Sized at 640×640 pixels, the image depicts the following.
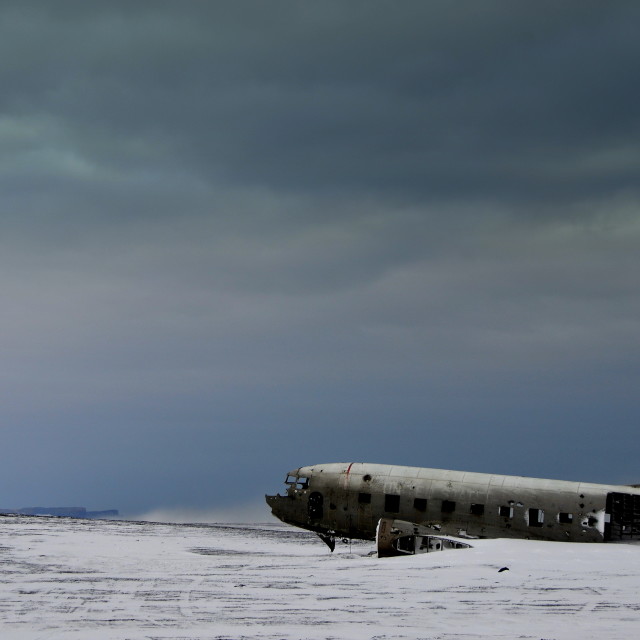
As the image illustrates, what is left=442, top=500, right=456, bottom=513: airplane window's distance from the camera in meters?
39.0

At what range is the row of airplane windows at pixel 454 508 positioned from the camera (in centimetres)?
3784

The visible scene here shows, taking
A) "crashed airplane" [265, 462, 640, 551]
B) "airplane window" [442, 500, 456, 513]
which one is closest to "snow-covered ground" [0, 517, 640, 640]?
"crashed airplane" [265, 462, 640, 551]

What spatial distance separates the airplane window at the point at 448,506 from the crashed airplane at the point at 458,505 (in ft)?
0.16

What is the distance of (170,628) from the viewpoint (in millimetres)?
16562

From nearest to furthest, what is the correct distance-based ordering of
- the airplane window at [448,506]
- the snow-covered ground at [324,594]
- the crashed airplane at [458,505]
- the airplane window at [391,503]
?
the snow-covered ground at [324,594], the crashed airplane at [458,505], the airplane window at [448,506], the airplane window at [391,503]

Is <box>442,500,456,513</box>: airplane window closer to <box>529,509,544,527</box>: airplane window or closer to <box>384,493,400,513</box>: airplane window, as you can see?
<box>384,493,400,513</box>: airplane window

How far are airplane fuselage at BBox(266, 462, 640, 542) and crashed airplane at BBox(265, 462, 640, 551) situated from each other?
0.16 feet

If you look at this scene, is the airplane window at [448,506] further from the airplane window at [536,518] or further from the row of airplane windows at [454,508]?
the airplane window at [536,518]

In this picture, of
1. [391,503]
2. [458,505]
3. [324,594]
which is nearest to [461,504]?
[458,505]

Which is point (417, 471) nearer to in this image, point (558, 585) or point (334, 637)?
point (558, 585)

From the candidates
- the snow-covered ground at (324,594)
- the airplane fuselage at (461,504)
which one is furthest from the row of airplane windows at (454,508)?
the snow-covered ground at (324,594)

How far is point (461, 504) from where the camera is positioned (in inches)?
1532

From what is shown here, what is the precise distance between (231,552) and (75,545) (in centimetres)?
855

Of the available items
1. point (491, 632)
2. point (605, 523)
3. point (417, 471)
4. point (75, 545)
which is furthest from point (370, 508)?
point (491, 632)
